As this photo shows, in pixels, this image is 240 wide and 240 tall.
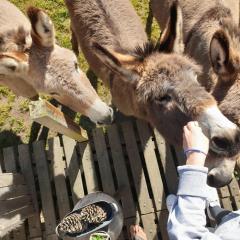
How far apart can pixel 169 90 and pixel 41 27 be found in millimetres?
1415

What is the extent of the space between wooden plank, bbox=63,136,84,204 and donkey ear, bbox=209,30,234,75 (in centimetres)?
202

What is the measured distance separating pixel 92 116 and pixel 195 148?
1.53m

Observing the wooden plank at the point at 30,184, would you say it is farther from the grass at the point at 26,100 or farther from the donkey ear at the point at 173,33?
the donkey ear at the point at 173,33

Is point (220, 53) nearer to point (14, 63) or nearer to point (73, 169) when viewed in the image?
point (14, 63)

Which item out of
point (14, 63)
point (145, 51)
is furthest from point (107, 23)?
point (14, 63)

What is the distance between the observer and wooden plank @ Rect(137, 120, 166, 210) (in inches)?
175

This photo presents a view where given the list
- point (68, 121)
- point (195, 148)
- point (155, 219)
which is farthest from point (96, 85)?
point (195, 148)

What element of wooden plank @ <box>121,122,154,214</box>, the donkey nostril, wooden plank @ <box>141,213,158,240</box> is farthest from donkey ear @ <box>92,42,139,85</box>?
wooden plank @ <box>141,213,158,240</box>

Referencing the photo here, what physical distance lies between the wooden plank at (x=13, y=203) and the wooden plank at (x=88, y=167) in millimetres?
731

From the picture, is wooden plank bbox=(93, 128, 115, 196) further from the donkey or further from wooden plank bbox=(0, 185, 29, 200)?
wooden plank bbox=(0, 185, 29, 200)

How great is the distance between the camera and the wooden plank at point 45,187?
14.6 feet

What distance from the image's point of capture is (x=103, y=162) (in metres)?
4.61

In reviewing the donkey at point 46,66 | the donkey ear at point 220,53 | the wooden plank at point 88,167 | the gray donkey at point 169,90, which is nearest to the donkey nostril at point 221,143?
the gray donkey at point 169,90

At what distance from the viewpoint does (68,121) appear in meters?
4.25
